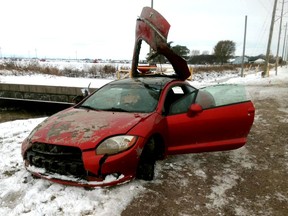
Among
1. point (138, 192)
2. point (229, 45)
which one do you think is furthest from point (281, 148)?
point (229, 45)

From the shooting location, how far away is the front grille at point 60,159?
10.8ft

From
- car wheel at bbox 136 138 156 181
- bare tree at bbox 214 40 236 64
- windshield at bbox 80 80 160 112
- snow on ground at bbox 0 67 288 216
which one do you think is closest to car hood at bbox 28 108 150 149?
windshield at bbox 80 80 160 112

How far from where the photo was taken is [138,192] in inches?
138

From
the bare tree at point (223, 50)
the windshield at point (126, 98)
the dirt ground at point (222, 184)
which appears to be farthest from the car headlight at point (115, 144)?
the bare tree at point (223, 50)

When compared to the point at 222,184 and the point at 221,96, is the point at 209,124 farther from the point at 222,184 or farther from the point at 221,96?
the point at 222,184

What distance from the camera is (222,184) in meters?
3.90

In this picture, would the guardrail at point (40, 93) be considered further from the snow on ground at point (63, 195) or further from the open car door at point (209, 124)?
the open car door at point (209, 124)

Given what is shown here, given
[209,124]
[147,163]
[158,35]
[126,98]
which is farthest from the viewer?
[158,35]

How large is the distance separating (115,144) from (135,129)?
0.34 metres

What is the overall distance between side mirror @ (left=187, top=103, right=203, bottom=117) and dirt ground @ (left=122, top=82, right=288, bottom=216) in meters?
0.87

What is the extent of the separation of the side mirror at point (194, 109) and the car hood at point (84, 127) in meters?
0.67

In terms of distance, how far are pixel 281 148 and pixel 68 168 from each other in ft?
13.7

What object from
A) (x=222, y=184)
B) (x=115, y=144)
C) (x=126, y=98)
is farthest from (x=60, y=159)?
(x=222, y=184)

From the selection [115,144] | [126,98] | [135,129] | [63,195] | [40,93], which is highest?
[126,98]
